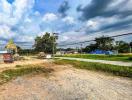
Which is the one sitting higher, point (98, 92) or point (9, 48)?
point (9, 48)

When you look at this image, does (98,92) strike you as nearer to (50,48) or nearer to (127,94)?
(127,94)

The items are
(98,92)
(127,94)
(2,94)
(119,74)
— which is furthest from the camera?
(119,74)

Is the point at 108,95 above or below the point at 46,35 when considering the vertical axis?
below

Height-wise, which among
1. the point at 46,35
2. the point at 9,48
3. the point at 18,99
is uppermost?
the point at 46,35

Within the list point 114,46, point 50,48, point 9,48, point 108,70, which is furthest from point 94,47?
point 108,70

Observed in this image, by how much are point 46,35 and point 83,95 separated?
8391 centimetres

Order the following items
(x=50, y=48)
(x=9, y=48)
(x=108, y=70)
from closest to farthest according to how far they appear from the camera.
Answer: (x=108, y=70) < (x=9, y=48) < (x=50, y=48)

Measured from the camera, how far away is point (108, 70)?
69.4 ft

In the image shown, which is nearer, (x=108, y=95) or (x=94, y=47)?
(x=108, y=95)

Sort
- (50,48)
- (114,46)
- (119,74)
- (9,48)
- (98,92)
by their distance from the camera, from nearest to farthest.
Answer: (98,92) < (119,74) < (9,48) < (50,48) < (114,46)

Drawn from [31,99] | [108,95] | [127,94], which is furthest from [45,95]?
[127,94]

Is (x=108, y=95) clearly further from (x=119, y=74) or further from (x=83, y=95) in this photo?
(x=119, y=74)

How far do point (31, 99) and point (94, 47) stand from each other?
110 metres

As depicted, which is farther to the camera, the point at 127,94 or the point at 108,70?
the point at 108,70
